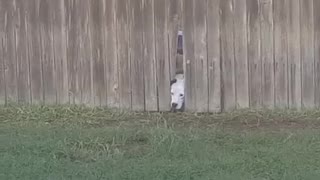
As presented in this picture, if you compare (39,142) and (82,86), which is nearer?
(39,142)

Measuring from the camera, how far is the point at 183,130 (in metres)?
7.34

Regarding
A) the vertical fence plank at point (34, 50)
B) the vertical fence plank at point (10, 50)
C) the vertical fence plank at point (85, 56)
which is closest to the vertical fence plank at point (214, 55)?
the vertical fence plank at point (85, 56)

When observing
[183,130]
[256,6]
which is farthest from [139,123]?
[256,6]

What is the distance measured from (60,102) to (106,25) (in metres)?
1.10

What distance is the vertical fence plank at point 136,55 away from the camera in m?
8.34

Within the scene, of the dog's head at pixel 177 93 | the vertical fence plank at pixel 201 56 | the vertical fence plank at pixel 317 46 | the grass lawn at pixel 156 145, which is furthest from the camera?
the dog's head at pixel 177 93

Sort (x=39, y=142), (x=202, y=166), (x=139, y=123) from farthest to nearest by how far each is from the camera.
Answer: (x=139, y=123) < (x=39, y=142) < (x=202, y=166)

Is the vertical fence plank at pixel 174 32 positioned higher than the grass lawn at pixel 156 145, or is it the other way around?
the vertical fence plank at pixel 174 32

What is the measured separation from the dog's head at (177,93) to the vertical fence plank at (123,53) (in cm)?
53

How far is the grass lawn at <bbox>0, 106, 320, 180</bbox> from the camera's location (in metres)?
5.79

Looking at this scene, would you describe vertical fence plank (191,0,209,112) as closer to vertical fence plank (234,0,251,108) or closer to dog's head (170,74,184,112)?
dog's head (170,74,184,112)

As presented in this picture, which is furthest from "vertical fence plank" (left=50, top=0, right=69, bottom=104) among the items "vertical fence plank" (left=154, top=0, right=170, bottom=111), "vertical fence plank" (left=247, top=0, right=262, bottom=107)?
"vertical fence plank" (left=247, top=0, right=262, bottom=107)

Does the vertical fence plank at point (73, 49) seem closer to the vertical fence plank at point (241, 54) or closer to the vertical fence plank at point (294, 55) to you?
the vertical fence plank at point (241, 54)

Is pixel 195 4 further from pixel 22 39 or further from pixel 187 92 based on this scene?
pixel 22 39
